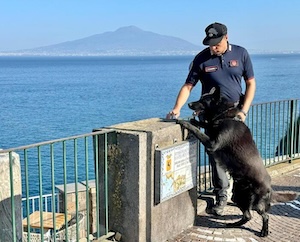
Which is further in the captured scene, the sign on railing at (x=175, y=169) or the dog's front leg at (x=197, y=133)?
the dog's front leg at (x=197, y=133)

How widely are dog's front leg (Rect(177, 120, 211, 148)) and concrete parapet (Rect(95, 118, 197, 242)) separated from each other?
0.37ft

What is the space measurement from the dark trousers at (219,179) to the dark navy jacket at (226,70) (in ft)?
2.69

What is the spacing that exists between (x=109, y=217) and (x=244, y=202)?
5.33 ft

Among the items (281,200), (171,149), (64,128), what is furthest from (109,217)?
(64,128)

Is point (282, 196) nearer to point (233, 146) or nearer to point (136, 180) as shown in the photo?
point (233, 146)

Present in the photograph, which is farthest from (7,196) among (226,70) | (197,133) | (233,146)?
(226,70)

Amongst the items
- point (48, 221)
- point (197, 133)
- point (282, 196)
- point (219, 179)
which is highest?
point (197, 133)

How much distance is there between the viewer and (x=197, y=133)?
5148 millimetres

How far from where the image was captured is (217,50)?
525 cm

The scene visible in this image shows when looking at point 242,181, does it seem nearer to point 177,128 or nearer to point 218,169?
point 218,169

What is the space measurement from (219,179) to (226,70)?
4.46 ft

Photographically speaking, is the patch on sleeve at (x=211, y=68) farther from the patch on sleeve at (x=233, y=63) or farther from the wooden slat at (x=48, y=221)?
the wooden slat at (x=48, y=221)

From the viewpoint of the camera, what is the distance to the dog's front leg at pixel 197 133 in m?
5.07

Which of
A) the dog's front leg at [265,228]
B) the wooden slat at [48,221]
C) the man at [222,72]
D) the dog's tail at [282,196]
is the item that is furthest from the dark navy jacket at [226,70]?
the wooden slat at [48,221]
